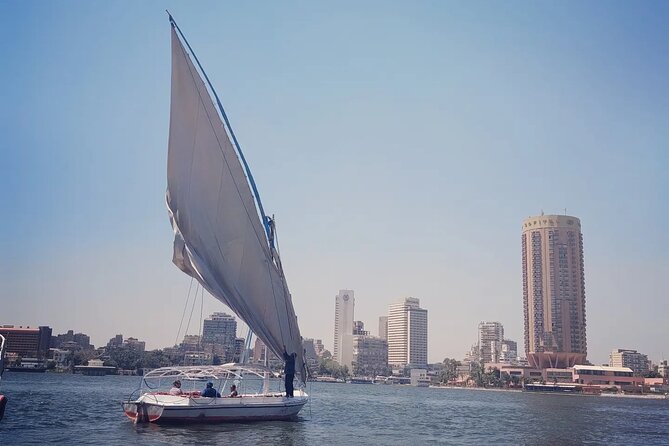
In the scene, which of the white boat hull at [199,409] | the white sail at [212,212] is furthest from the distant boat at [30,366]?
the white sail at [212,212]

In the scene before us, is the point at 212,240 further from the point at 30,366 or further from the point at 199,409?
the point at 30,366

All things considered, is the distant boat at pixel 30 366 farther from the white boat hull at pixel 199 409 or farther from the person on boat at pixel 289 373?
the white boat hull at pixel 199 409

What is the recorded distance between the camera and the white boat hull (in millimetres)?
33750

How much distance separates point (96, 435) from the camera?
104ft

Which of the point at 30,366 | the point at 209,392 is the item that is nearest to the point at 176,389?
the point at 209,392

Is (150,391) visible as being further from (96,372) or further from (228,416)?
(96,372)

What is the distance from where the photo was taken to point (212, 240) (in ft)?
117

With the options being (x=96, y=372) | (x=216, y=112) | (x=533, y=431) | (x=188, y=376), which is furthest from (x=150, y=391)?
(x=96, y=372)

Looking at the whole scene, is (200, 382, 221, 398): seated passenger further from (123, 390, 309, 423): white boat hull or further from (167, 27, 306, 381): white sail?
(167, 27, 306, 381): white sail

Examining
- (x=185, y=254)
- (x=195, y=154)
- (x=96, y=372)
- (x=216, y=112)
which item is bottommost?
(x=96, y=372)

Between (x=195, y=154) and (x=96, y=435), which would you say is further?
(x=195, y=154)

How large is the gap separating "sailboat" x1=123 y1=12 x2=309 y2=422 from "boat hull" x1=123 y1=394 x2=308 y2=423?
0.05 meters

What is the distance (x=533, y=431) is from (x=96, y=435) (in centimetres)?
3091

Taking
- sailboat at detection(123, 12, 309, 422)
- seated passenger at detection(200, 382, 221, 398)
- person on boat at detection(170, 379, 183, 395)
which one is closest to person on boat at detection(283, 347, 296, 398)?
sailboat at detection(123, 12, 309, 422)
